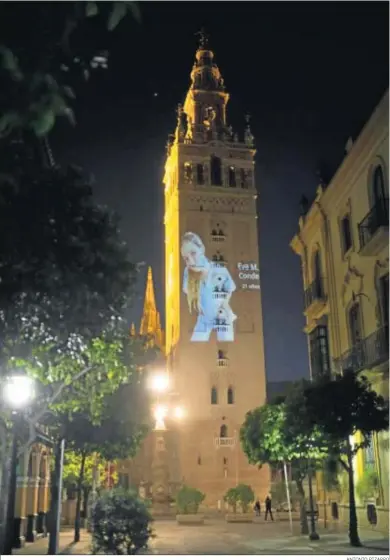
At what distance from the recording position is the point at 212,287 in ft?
163

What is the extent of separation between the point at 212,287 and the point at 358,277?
101 ft

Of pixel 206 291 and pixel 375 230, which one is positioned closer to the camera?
pixel 375 230

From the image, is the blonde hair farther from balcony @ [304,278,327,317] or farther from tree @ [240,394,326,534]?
tree @ [240,394,326,534]

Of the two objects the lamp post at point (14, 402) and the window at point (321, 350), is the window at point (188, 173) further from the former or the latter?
the lamp post at point (14, 402)

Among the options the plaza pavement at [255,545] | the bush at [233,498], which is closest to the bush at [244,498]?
the bush at [233,498]

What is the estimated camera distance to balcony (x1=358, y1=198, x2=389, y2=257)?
16.2 metres

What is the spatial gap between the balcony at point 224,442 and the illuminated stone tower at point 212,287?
0.24ft

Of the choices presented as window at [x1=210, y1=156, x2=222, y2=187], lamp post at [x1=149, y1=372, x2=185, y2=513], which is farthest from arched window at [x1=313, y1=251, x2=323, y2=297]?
window at [x1=210, y1=156, x2=222, y2=187]

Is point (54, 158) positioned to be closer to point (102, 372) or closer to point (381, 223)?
point (102, 372)

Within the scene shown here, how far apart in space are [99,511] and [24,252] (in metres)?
6.54

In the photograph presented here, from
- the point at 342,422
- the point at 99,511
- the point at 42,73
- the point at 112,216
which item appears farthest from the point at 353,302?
the point at 42,73

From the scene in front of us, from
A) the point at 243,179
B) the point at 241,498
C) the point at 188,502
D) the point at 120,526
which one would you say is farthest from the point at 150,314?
the point at 120,526

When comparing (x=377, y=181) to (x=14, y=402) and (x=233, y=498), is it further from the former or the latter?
(x=233, y=498)

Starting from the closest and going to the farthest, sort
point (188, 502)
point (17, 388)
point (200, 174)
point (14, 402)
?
1. point (17, 388)
2. point (14, 402)
3. point (188, 502)
4. point (200, 174)
